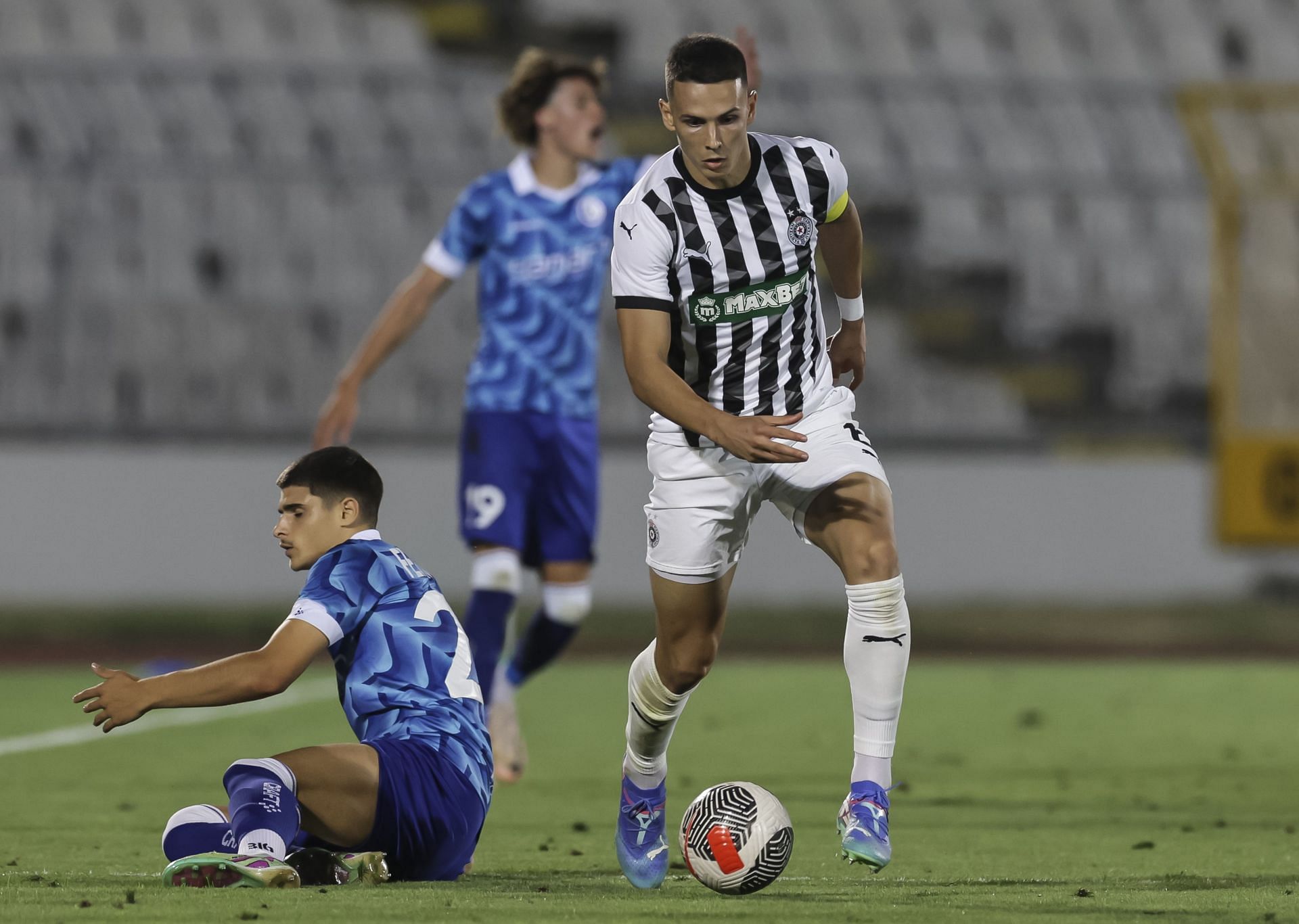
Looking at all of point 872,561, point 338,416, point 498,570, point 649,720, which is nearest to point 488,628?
point 498,570

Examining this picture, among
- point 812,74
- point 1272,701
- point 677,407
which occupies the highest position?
point 812,74

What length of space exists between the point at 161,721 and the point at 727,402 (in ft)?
16.9

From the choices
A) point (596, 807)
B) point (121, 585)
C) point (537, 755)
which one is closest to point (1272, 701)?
point (537, 755)

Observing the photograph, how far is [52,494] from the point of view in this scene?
14.2m

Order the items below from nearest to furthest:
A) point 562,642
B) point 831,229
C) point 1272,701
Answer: point 831,229
point 562,642
point 1272,701

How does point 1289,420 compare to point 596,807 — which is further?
point 1289,420

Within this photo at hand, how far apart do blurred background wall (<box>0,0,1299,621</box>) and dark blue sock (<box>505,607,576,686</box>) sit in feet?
23.7

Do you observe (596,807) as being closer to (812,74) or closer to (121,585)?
(121,585)

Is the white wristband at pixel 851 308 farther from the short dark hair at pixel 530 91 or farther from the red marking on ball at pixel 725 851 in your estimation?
the short dark hair at pixel 530 91

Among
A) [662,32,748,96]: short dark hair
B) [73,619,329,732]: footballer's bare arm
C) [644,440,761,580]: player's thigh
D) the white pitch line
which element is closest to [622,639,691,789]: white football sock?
[644,440,761,580]: player's thigh

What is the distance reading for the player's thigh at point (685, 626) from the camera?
4.48 m

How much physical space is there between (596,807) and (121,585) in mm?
9064

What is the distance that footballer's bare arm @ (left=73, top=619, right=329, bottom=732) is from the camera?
3.67 metres

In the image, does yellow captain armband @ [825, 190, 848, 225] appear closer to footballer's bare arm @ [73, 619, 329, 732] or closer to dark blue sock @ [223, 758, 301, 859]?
footballer's bare arm @ [73, 619, 329, 732]
